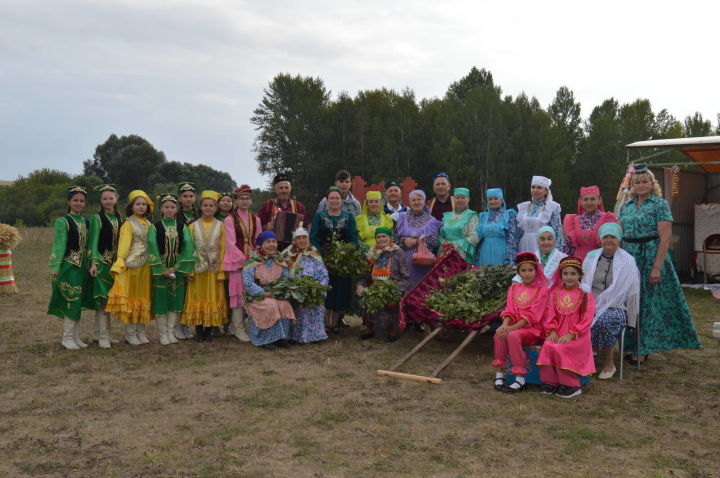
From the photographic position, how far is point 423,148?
3544 centimetres

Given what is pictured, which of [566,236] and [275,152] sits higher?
[275,152]

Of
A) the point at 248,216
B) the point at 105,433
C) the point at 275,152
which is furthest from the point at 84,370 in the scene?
the point at 275,152

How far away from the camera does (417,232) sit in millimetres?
7738

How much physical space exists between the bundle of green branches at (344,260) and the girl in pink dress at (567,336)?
279 centimetres

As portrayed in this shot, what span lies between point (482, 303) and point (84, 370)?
4331 millimetres

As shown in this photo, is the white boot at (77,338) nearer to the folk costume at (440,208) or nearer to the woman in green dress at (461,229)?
the woman in green dress at (461,229)

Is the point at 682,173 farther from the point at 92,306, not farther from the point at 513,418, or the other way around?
the point at 92,306

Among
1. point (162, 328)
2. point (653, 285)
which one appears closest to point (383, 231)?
point (162, 328)

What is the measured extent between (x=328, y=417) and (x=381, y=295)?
8.66 feet

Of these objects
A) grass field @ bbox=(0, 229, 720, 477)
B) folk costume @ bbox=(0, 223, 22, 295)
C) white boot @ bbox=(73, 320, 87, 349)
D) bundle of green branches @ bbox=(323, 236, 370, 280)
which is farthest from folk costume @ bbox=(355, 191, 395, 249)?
folk costume @ bbox=(0, 223, 22, 295)

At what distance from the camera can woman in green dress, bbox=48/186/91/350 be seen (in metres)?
6.71

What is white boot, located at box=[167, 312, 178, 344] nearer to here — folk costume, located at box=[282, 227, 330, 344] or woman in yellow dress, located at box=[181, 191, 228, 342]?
woman in yellow dress, located at box=[181, 191, 228, 342]

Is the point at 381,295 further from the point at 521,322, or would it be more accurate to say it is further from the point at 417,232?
the point at 521,322

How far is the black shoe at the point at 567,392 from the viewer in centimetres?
518
